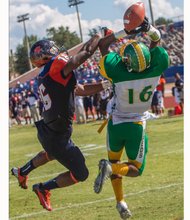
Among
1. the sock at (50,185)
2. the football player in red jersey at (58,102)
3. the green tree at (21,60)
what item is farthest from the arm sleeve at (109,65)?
the green tree at (21,60)

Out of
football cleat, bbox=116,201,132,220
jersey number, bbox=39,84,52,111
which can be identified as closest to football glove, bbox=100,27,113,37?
jersey number, bbox=39,84,52,111

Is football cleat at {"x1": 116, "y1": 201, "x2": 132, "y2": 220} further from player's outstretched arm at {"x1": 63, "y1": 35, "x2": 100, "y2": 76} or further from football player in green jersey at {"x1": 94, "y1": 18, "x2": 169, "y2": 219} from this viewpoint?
player's outstretched arm at {"x1": 63, "y1": 35, "x2": 100, "y2": 76}

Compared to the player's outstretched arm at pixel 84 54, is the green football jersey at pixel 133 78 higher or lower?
lower

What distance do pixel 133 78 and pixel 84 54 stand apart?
0.60 meters

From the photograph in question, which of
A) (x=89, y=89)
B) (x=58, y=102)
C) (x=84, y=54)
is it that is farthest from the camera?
(x=89, y=89)

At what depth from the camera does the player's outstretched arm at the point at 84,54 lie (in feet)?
14.4

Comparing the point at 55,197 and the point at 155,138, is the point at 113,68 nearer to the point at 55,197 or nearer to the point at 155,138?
the point at 55,197

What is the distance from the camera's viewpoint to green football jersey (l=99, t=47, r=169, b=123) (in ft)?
15.5

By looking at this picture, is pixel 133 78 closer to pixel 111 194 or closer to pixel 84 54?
pixel 84 54

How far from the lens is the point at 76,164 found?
489 cm

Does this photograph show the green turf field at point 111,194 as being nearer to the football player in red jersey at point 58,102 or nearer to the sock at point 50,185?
the sock at point 50,185

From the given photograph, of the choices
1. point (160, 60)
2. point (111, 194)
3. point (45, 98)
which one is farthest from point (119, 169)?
point (111, 194)

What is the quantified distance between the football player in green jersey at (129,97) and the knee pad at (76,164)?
0.26 metres

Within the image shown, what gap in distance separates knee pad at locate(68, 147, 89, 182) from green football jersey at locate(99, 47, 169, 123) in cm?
61
